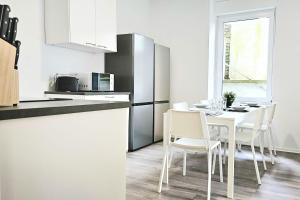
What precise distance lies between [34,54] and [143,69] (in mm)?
1701

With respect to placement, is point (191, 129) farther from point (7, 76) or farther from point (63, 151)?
point (7, 76)

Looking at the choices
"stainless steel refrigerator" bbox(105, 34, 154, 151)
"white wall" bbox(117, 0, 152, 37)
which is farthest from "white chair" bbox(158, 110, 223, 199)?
"white wall" bbox(117, 0, 152, 37)

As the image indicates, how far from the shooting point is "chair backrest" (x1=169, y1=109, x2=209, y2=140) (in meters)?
2.27

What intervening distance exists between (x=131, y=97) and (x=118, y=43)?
891 millimetres

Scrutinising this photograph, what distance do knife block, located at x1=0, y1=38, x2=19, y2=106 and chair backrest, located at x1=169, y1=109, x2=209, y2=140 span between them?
63.3 inches

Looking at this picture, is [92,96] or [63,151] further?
[92,96]

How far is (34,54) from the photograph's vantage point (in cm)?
307

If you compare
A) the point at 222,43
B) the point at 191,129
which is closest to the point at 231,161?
the point at 191,129

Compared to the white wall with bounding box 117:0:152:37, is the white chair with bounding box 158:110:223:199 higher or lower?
lower

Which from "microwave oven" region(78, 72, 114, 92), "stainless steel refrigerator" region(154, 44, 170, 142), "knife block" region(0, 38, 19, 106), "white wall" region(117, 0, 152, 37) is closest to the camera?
"knife block" region(0, 38, 19, 106)

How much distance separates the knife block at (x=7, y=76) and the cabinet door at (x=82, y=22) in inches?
92.5

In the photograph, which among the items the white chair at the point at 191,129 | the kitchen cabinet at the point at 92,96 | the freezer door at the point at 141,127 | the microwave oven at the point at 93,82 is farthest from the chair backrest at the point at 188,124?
the freezer door at the point at 141,127

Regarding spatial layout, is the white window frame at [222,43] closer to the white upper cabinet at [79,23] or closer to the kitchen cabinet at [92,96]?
the kitchen cabinet at [92,96]

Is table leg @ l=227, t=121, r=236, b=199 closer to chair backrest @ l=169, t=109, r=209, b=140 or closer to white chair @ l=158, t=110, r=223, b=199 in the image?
white chair @ l=158, t=110, r=223, b=199
